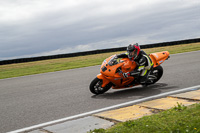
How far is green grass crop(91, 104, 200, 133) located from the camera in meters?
3.94

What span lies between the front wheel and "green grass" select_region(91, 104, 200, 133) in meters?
3.01

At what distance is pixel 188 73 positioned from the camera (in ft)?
31.8

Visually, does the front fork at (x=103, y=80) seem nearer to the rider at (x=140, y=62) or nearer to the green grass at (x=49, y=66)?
the rider at (x=140, y=62)

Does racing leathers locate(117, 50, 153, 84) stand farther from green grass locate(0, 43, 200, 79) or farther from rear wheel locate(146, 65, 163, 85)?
green grass locate(0, 43, 200, 79)

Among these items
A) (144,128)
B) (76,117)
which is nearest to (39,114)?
(76,117)

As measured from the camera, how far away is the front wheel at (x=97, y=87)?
7.51 meters

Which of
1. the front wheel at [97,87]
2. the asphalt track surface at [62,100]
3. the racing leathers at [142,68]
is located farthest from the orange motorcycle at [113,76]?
the asphalt track surface at [62,100]

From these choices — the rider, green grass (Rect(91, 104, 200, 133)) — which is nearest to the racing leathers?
the rider

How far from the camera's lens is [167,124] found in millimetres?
4215

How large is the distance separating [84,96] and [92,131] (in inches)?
127

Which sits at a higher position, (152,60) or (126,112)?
(152,60)

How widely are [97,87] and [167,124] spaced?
3609 mm

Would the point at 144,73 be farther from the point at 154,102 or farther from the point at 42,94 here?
the point at 42,94

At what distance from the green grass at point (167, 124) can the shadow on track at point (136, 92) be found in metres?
2.41
